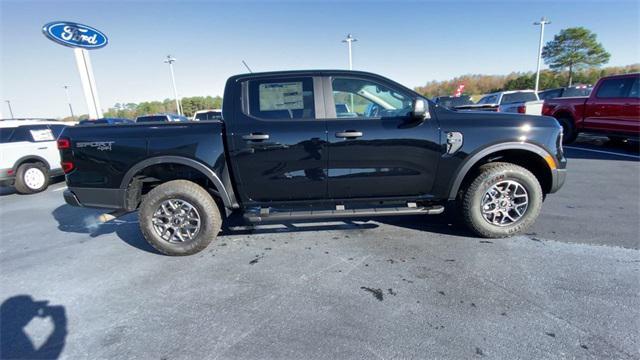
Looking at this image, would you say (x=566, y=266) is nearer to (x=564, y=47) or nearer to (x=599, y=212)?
(x=599, y=212)

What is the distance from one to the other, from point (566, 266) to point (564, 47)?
52.6 metres

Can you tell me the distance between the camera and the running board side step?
9.95 feet

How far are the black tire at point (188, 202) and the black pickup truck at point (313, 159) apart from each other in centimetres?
1

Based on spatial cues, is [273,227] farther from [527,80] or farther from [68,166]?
[527,80]

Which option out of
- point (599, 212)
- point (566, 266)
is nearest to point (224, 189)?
point (566, 266)

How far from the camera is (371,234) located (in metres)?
3.54

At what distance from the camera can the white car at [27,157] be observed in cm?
634

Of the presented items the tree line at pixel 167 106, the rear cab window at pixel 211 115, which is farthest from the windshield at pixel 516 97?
the tree line at pixel 167 106

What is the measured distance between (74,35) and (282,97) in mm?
12264

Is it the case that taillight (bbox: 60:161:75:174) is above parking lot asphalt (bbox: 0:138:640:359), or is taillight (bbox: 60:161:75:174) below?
above

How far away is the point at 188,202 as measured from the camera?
3.10m

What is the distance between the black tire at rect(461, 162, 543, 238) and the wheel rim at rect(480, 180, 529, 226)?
0.03m

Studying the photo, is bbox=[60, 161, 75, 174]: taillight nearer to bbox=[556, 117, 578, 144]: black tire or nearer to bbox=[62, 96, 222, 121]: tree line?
bbox=[556, 117, 578, 144]: black tire

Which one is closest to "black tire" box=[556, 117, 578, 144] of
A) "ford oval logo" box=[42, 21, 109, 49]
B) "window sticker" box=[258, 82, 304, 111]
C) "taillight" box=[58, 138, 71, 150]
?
"window sticker" box=[258, 82, 304, 111]
